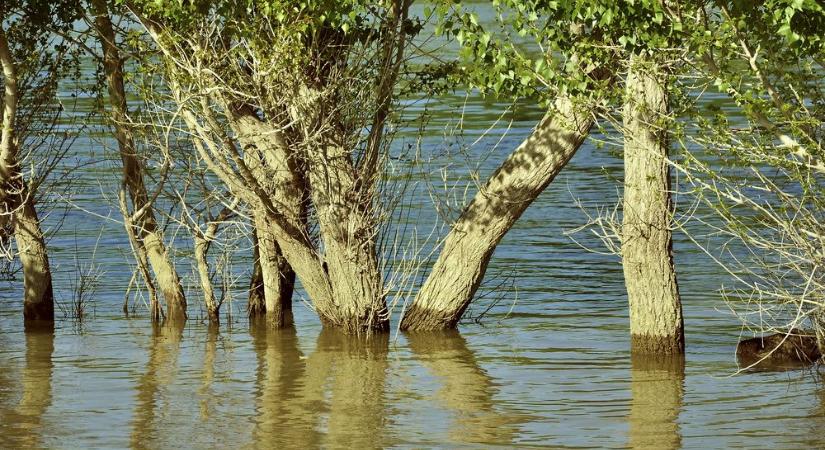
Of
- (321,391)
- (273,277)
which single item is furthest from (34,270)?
(321,391)

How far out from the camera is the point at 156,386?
488 inches

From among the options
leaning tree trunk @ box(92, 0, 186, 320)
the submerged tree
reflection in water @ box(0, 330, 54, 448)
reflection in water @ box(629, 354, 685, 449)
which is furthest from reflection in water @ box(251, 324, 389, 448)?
the submerged tree

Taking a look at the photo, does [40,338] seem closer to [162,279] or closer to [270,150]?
[162,279]

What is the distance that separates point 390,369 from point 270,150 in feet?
7.96

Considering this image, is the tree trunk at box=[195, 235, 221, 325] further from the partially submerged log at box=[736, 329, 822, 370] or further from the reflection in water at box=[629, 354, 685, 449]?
the partially submerged log at box=[736, 329, 822, 370]

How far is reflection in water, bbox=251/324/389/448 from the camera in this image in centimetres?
1062

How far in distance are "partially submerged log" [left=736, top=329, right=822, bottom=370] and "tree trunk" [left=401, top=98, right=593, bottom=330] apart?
2474 millimetres

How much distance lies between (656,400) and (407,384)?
224cm

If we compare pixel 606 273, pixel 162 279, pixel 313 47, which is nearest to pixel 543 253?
pixel 606 273

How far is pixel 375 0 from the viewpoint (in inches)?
496

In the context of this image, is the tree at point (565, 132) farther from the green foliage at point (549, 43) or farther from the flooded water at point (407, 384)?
the flooded water at point (407, 384)

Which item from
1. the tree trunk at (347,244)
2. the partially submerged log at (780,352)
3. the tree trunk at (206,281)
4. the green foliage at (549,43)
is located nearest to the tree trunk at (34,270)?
the tree trunk at (206,281)

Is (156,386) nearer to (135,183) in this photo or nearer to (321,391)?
(321,391)

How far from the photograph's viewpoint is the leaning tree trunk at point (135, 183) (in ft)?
46.3
